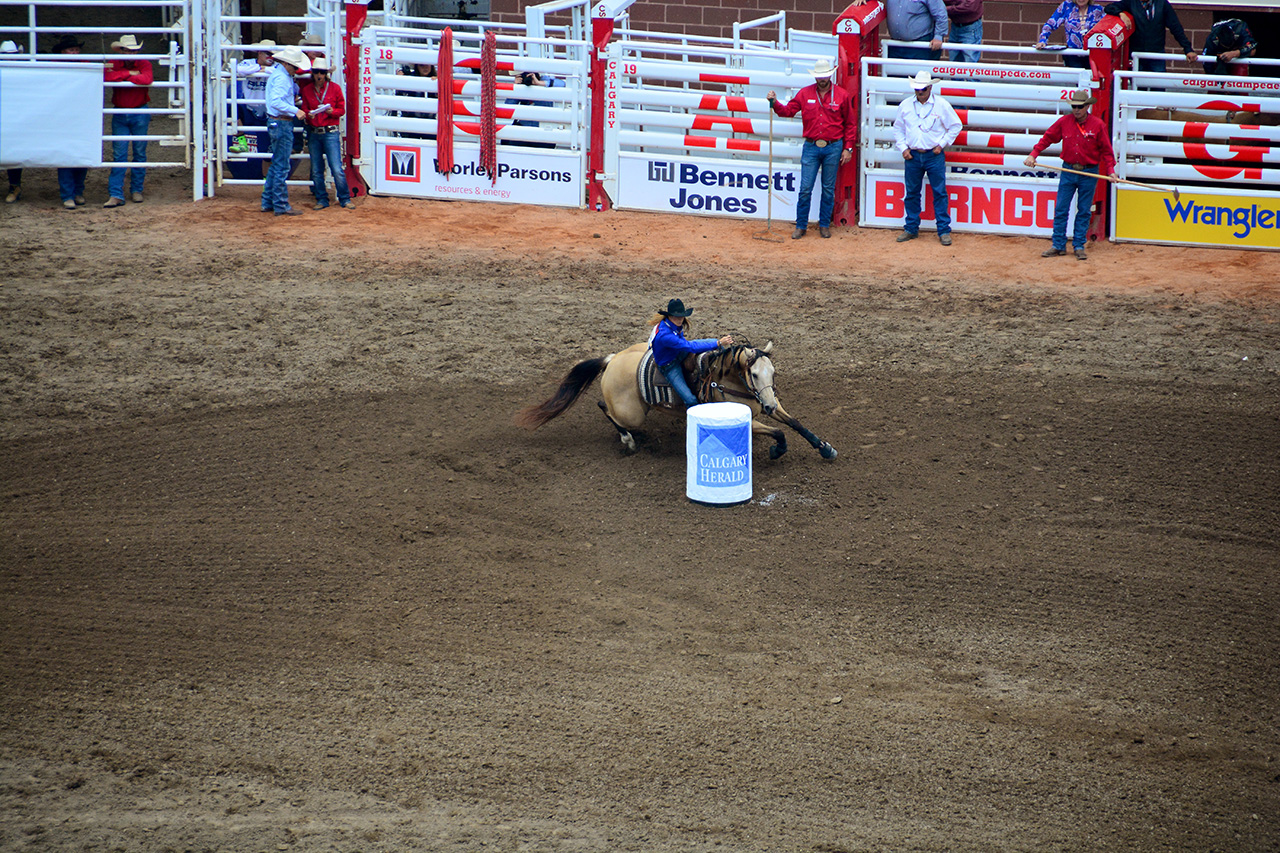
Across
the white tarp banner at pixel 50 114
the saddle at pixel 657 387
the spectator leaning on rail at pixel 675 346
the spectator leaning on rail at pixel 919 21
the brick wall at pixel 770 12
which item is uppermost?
the brick wall at pixel 770 12

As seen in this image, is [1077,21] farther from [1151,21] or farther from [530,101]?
[530,101]

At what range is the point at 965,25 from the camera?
16156mm

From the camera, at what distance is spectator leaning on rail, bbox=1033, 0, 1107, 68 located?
15.1m

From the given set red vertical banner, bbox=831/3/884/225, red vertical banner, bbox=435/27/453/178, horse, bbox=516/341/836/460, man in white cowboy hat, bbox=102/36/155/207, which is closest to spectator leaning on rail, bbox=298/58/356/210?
red vertical banner, bbox=435/27/453/178

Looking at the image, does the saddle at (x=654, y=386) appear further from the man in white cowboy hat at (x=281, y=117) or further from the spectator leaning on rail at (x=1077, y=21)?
the spectator leaning on rail at (x=1077, y=21)

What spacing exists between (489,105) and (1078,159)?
7418mm

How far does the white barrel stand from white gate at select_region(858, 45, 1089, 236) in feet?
26.4

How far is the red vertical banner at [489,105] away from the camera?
51.0ft

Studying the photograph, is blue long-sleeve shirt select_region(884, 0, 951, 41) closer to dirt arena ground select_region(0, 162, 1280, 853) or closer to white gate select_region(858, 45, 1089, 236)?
white gate select_region(858, 45, 1089, 236)

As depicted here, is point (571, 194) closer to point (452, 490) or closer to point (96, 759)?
point (452, 490)

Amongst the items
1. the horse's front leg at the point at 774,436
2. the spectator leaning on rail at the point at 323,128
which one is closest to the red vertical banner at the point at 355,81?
the spectator leaning on rail at the point at 323,128

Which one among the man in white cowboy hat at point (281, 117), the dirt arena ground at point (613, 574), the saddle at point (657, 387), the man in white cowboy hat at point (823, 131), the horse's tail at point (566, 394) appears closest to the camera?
the dirt arena ground at point (613, 574)

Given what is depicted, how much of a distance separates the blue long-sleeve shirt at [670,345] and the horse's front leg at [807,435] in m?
0.69

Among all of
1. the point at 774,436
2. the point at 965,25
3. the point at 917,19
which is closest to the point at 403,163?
the point at 917,19
